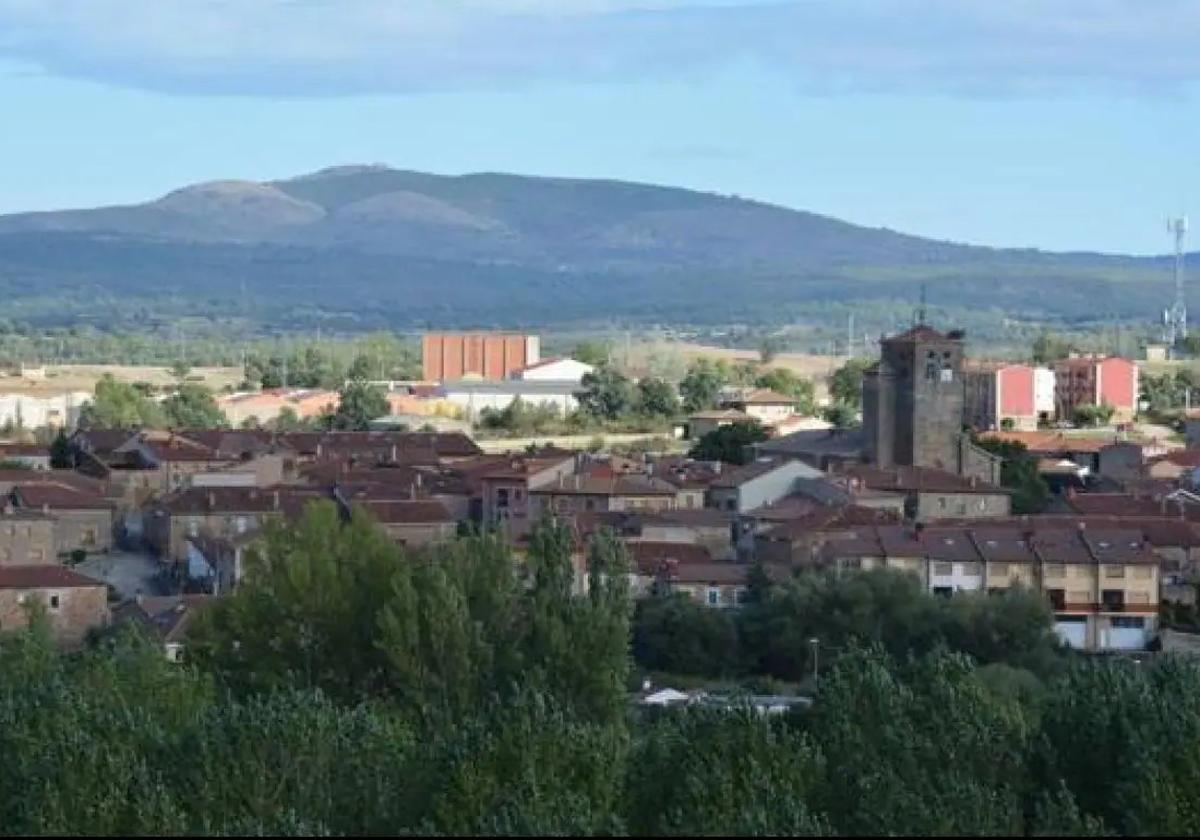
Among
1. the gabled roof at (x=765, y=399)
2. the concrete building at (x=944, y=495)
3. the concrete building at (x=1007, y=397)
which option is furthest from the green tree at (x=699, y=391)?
the concrete building at (x=944, y=495)

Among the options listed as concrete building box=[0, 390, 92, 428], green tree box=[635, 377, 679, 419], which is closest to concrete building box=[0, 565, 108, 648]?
concrete building box=[0, 390, 92, 428]

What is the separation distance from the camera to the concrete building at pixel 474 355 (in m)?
93.7

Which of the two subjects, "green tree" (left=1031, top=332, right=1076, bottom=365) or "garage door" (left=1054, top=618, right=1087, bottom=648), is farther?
"green tree" (left=1031, top=332, right=1076, bottom=365)

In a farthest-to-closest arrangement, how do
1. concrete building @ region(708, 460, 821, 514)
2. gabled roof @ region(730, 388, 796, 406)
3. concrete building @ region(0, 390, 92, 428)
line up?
gabled roof @ region(730, 388, 796, 406)
concrete building @ region(0, 390, 92, 428)
concrete building @ region(708, 460, 821, 514)

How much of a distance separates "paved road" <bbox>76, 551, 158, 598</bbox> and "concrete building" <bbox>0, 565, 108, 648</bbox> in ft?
8.40

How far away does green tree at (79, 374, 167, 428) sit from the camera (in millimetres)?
60344

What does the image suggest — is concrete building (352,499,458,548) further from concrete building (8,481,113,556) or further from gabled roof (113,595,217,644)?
gabled roof (113,595,217,644)

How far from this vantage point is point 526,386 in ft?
246

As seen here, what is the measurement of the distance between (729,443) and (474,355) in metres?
45.7

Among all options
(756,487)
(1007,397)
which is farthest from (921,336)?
(1007,397)

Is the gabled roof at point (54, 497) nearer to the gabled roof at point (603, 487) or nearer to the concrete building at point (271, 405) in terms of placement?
the gabled roof at point (603, 487)

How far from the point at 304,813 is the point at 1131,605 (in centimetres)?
1807

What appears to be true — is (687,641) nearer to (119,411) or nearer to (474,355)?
(119,411)

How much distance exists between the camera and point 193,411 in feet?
207
